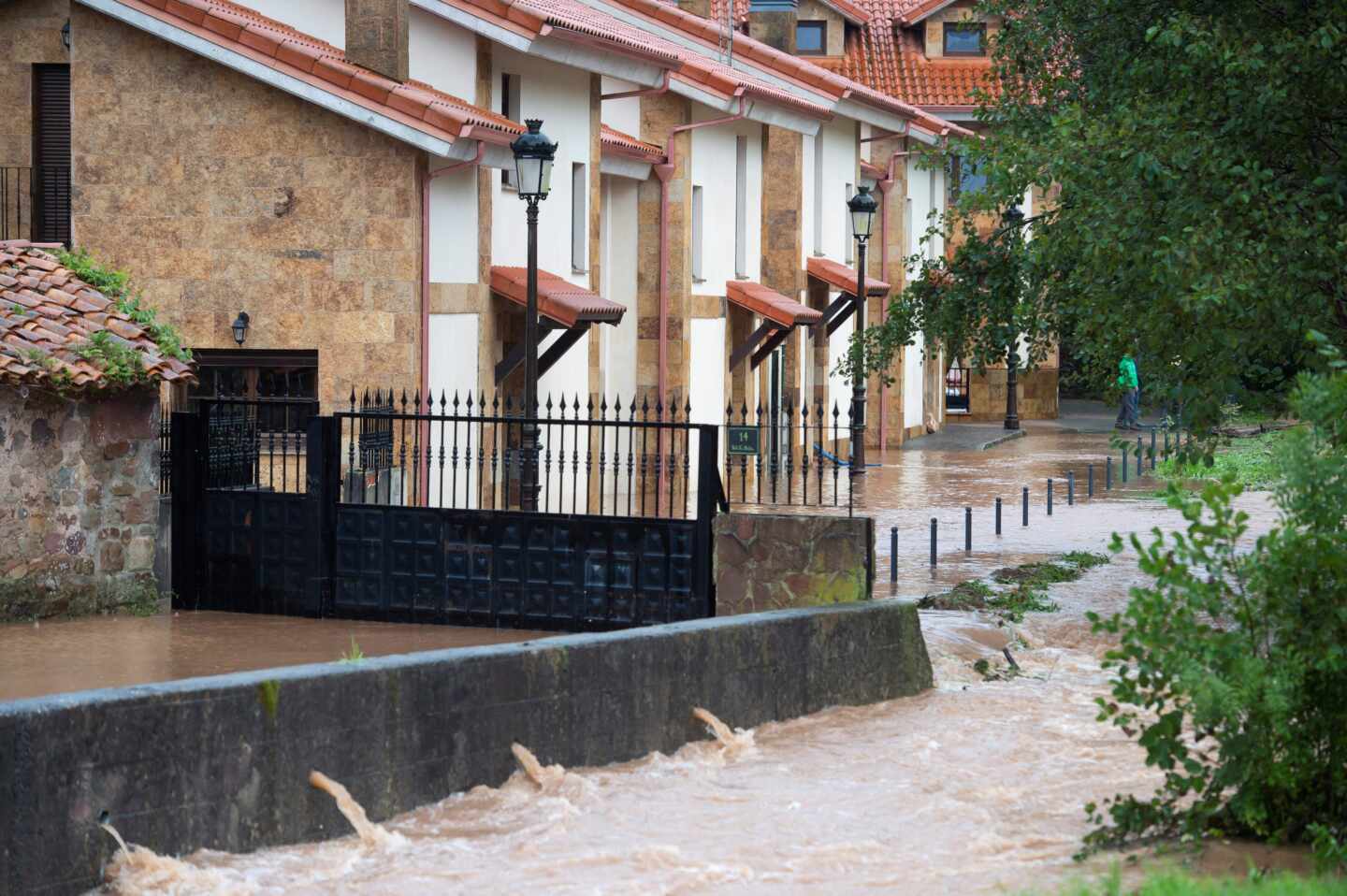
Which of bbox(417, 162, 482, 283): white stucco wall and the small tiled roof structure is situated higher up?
bbox(417, 162, 482, 283): white stucco wall

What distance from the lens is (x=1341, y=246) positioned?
44.5ft

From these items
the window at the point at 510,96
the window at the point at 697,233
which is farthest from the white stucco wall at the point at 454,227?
the window at the point at 697,233

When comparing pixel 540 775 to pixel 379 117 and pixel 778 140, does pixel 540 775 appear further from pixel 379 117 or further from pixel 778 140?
pixel 778 140

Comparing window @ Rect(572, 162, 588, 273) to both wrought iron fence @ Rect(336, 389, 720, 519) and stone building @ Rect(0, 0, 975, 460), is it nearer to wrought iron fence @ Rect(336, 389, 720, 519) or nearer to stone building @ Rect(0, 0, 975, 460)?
stone building @ Rect(0, 0, 975, 460)

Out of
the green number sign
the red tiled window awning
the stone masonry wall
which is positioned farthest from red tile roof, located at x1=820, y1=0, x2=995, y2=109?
the green number sign

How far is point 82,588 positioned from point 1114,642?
7.75 m

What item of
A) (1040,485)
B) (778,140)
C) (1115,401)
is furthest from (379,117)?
(778,140)

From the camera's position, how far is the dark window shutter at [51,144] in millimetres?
21172

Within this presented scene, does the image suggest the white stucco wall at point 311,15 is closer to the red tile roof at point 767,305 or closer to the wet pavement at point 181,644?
the wet pavement at point 181,644

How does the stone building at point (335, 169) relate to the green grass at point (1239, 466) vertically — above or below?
above

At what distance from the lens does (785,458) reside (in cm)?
3108

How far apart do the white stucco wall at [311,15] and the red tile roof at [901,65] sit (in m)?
28.9

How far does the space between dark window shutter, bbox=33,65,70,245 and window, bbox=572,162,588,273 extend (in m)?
5.94

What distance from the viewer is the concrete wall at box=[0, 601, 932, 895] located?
27.3 ft
